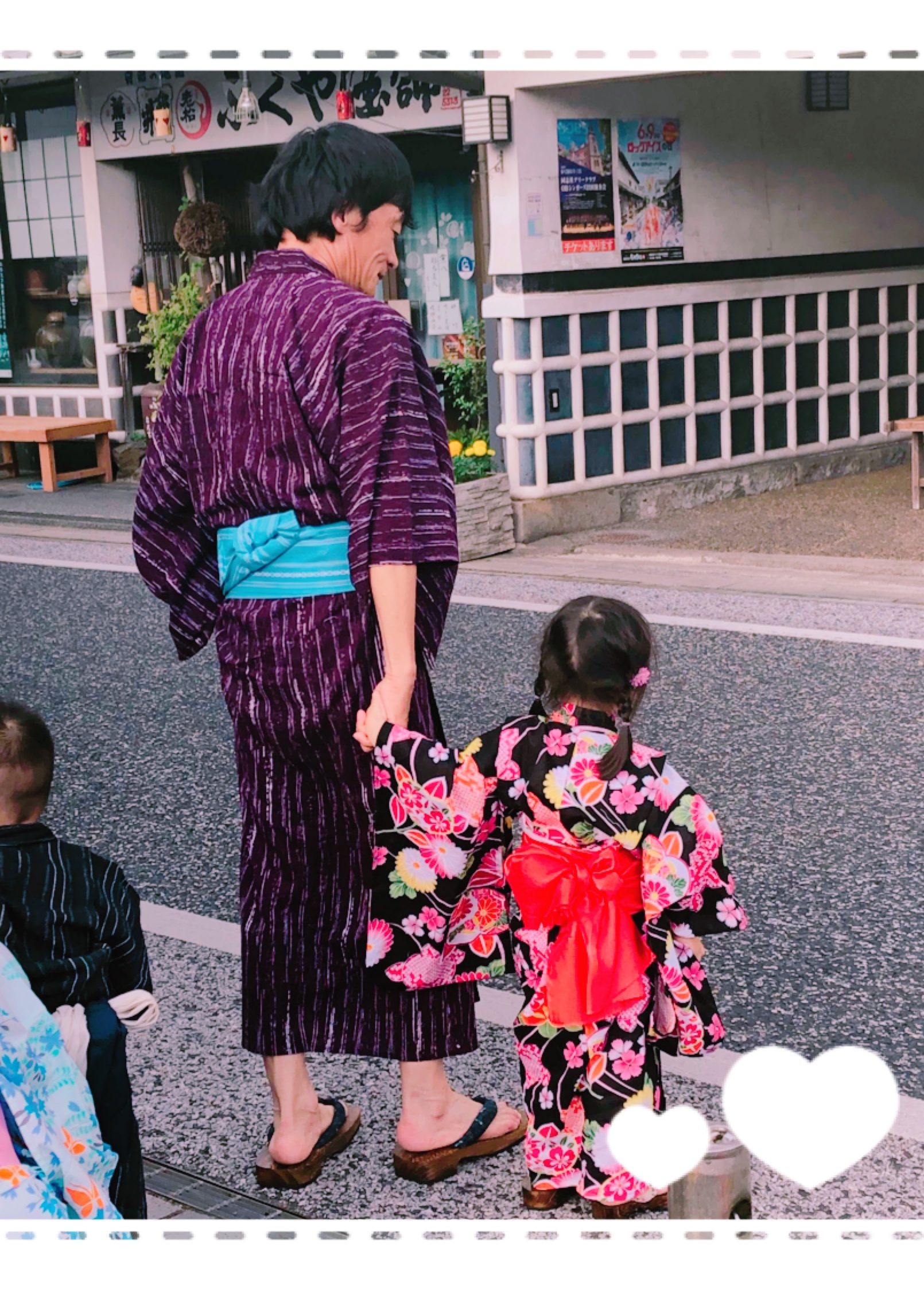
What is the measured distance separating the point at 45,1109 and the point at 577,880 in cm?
91

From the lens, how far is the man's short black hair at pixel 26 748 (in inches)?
99.3

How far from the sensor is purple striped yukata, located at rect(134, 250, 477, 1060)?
280 centimetres

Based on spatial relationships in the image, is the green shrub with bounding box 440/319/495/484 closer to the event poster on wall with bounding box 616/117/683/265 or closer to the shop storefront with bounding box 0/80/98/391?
the event poster on wall with bounding box 616/117/683/265

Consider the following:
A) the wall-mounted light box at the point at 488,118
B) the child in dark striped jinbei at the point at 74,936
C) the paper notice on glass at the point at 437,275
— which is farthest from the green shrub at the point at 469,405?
the child in dark striped jinbei at the point at 74,936

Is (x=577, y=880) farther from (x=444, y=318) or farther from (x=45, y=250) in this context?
(x=45, y=250)

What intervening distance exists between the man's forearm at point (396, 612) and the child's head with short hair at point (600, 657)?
227mm

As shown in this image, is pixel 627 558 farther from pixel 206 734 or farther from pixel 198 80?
pixel 198 80

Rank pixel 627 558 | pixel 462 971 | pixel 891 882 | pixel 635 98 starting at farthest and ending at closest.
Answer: pixel 635 98 → pixel 627 558 → pixel 891 882 → pixel 462 971

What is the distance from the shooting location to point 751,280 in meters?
11.4

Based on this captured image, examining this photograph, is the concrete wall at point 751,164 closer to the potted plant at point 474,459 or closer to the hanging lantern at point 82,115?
the potted plant at point 474,459

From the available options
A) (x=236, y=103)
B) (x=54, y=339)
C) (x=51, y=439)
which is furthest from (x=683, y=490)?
(x=54, y=339)
